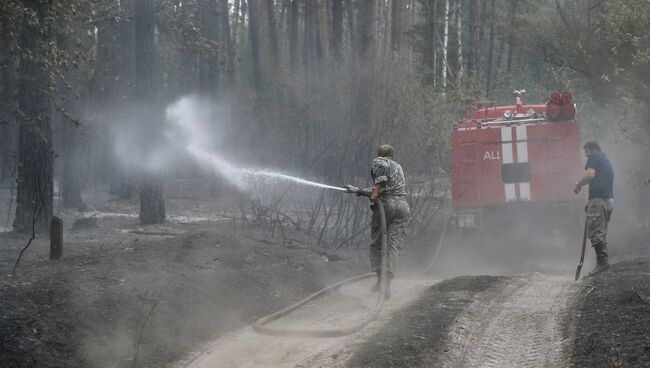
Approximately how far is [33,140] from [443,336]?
11.2 meters

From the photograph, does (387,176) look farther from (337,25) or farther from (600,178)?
(337,25)

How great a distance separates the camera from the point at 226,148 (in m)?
26.0

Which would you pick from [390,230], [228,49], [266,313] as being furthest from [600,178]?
[228,49]

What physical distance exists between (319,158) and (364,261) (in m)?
3.91

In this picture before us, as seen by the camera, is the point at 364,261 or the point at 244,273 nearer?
the point at 244,273

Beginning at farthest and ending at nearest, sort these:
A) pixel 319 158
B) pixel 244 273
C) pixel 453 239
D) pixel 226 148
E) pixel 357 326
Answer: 1. pixel 226 148
2. pixel 319 158
3. pixel 453 239
4. pixel 244 273
5. pixel 357 326

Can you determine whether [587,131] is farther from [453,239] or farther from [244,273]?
[244,273]

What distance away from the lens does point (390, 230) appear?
1238 cm

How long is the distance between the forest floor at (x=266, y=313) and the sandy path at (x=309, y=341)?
0.03 meters

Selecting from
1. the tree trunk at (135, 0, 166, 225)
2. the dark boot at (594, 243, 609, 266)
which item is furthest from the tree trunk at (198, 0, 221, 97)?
the dark boot at (594, 243, 609, 266)

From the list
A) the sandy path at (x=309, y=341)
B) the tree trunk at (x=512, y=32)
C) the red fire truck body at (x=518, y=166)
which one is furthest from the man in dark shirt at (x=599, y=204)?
the tree trunk at (x=512, y=32)

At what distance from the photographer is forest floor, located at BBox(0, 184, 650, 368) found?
8.56 meters

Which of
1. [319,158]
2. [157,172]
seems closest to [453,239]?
[319,158]

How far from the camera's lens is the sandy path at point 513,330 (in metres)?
8.42
